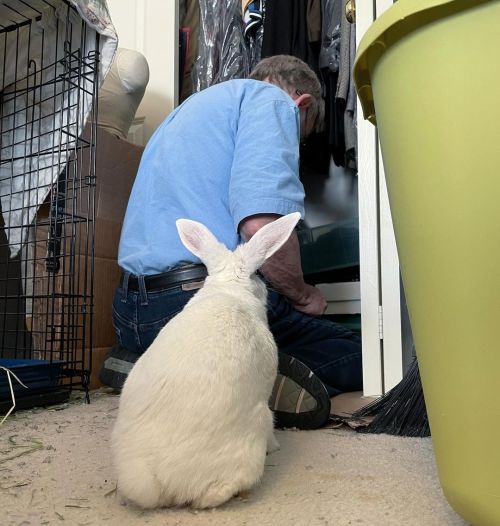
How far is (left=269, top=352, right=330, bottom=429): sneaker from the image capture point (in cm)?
109

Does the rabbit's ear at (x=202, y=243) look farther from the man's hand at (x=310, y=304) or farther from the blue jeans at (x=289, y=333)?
the man's hand at (x=310, y=304)

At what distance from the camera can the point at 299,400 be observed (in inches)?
43.2

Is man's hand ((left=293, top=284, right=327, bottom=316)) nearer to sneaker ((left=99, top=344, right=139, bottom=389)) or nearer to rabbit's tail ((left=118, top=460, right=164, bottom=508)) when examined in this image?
sneaker ((left=99, top=344, right=139, bottom=389))

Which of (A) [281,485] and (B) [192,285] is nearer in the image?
(A) [281,485]

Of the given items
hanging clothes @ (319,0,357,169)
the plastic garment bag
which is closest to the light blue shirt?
hanging clothes @ (319,0,357,169)

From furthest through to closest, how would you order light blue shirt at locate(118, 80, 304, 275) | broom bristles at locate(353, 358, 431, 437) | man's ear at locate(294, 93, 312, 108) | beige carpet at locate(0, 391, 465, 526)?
man's ear at locate(294, 93, 312, 108) → light blue shirt at locate(118, 80, 304, 275) → broom bristles at locate(353, 358, 431, 437) → beige carpet at locate(0, 391, 465, 526)

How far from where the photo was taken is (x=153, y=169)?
1336 millimetres

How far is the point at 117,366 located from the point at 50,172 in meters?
0.58

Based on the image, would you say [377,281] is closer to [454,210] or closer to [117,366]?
[117,366]

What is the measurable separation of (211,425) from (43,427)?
0.61 metres

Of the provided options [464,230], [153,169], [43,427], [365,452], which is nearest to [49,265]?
[153,169]

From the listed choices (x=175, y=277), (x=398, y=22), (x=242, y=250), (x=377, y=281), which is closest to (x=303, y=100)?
(x=377, y=281)

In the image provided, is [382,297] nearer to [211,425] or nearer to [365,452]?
[365,452]

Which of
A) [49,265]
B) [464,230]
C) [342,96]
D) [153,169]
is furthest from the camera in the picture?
[342,96]
